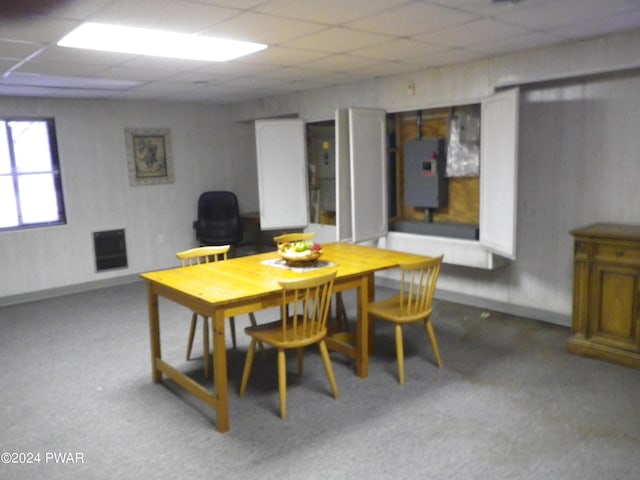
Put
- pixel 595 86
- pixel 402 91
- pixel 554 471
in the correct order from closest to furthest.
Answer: pixel 554 471, pixel 595 86, pixel 402 91

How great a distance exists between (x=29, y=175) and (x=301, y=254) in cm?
411

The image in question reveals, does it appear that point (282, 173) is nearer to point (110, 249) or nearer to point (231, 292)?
point (110, 249)

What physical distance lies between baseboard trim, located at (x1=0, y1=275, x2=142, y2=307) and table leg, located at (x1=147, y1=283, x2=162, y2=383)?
319 cm

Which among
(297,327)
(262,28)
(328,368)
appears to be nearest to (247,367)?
(297,327)

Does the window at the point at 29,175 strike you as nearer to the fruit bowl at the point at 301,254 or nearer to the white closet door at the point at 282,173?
the white closet door at the point at 282,173

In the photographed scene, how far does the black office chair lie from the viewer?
23.1ft

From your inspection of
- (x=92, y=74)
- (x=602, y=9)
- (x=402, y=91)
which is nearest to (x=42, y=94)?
(x=92, y=74)

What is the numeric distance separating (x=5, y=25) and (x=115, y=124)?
A: 3.70m

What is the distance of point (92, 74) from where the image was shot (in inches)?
180

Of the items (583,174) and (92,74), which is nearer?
(583,174)

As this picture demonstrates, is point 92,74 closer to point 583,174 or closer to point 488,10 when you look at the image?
point 488,10

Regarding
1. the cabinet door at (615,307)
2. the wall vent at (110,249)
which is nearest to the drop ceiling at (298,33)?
the cabinet door at (615,307)

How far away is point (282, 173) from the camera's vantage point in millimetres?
6535

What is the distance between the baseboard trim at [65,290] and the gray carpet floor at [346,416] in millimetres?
1676
